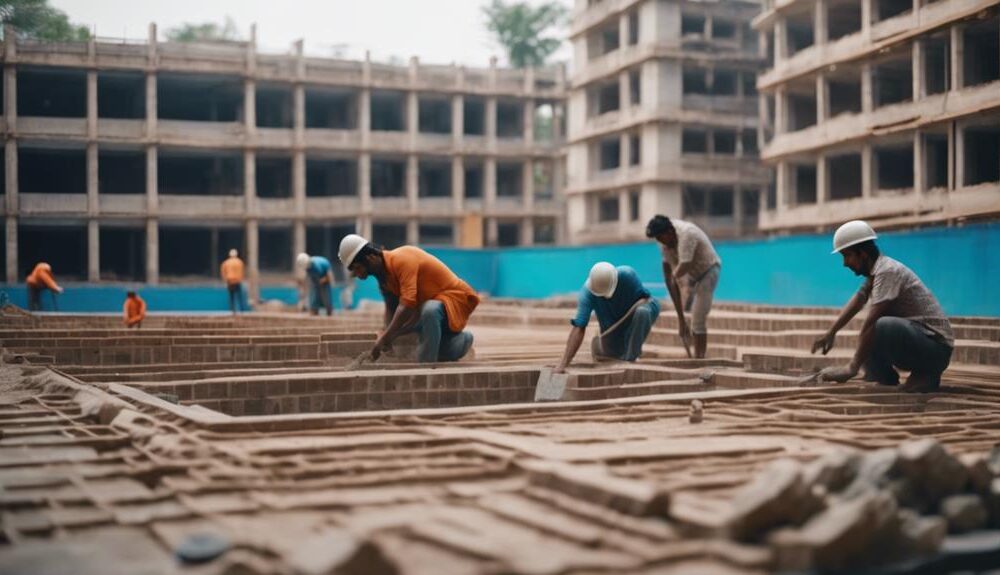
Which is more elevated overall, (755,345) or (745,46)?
(745,46)

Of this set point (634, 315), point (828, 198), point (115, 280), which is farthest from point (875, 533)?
point (115, 280)

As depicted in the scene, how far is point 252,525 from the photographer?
4082 mm

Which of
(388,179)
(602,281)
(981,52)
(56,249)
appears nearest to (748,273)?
(981,52)

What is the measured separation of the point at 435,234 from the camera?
4716cm

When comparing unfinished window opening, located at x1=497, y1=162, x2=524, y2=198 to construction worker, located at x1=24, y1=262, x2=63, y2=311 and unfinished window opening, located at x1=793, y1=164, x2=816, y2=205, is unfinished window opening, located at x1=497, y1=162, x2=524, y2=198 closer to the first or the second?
unfinished window opening, located at x1=793, y1=164, x2=816, y2=205

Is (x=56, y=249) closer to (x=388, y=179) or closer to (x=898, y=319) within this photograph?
(x=388, y=179)

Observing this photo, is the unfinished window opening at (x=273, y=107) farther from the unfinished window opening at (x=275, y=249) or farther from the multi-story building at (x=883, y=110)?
the multi-story building at (x=883, y=110)

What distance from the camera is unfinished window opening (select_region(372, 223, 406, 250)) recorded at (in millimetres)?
46156

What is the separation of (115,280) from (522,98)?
17.3m

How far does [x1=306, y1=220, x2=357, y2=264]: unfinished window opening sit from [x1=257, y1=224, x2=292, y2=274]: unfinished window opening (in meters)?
0.90

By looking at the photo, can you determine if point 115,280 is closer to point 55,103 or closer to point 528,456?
point 55,103

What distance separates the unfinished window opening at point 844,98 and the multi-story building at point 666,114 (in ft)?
20.3

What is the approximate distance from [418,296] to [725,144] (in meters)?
35.4

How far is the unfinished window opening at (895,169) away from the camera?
33.3 meters
